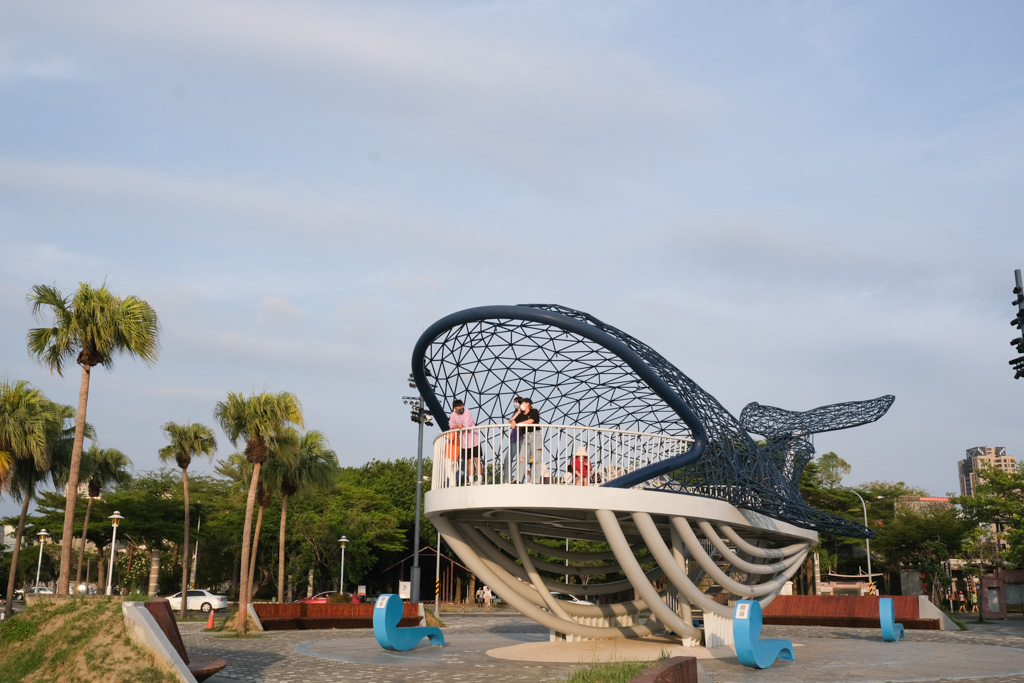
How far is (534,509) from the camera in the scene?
57.1ft

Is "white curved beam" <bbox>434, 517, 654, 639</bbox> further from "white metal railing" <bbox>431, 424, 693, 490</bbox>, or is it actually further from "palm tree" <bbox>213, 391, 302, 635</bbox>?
"palm tree" <bbox>213, 391, 302, 635</bbox>

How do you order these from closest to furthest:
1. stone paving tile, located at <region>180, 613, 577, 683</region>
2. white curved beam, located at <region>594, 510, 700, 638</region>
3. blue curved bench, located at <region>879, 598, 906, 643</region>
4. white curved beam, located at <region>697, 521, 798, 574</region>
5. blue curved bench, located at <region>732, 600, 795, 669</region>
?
1. stone paving tile, located at <region>180, 613, 577, 683</region>
2. blue curved bench, located at <region>732, 600, 795, 669</region>
3. white curved beam, located at <region>594, 510, 700, 638</region>
4. white curved beam, located at <region>697, 521, 798, 574</region>
5. blue curved bench, located at <region>879, 598, 906, 643</region>

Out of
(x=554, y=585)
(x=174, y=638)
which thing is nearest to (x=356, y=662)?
(x=554, y=585)

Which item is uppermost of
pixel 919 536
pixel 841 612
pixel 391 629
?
pixel 919 536

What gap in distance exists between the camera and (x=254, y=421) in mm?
30312

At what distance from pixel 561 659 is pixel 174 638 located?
316 inches

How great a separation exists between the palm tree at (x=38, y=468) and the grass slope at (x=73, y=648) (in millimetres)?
16477

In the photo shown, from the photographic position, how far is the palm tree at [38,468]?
94.2 feet

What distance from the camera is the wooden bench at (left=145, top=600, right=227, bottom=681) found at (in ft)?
39.8

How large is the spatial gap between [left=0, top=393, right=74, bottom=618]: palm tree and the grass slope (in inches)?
649

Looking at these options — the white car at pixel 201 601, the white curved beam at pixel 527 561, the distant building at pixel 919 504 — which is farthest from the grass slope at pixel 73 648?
the distant building at pixel 919 504

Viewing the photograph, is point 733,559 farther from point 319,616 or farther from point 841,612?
point 319,616

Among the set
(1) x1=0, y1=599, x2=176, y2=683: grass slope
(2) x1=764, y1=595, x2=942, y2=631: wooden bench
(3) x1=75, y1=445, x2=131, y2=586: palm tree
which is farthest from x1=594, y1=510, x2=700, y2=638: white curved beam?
(3) x1=75, y1=445, x2=131, y2=586: palm tree

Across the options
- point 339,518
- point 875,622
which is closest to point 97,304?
point 875,622
